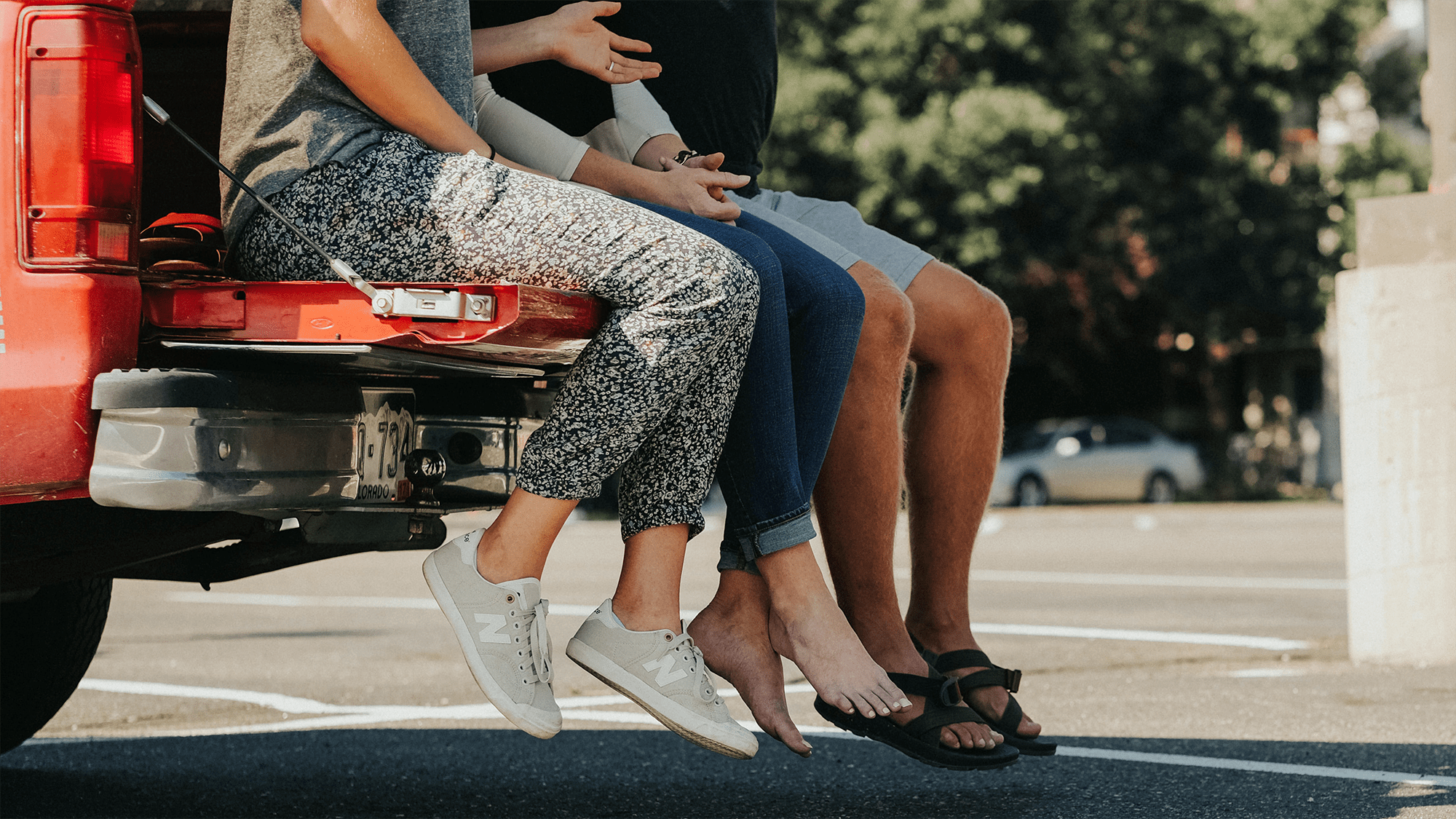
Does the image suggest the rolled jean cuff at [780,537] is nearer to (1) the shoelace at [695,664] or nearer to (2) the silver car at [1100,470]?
(1) the shoelace at [695,664]

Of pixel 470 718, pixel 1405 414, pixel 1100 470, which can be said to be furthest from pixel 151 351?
pixel 1100 470

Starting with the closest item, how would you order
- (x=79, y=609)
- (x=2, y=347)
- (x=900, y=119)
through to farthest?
(x=2, y=347), (x=79, y=609), (x=900, y=119)

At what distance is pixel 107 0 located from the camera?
2512 mm

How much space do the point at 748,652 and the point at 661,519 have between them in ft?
1.21

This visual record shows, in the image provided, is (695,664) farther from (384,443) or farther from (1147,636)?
(1147,636)

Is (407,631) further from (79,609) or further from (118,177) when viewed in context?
(118,177)

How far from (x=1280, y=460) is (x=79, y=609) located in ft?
82.5

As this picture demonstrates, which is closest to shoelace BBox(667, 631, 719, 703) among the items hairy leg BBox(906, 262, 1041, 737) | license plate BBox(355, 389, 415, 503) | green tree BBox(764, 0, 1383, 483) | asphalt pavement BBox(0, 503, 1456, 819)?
license plate BBox(355, 389, 415, 503)

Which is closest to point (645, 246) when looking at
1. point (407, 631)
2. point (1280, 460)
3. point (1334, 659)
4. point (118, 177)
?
point (118, 177)

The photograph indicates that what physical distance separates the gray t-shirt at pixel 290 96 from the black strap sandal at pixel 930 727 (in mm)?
1312

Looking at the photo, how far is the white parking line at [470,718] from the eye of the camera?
3811 millimetres

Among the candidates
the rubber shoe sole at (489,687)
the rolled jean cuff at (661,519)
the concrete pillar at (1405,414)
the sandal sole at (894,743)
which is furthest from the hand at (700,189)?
the concrete pillar at (1405,414)

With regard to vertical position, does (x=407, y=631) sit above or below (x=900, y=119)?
below

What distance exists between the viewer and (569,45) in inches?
117
